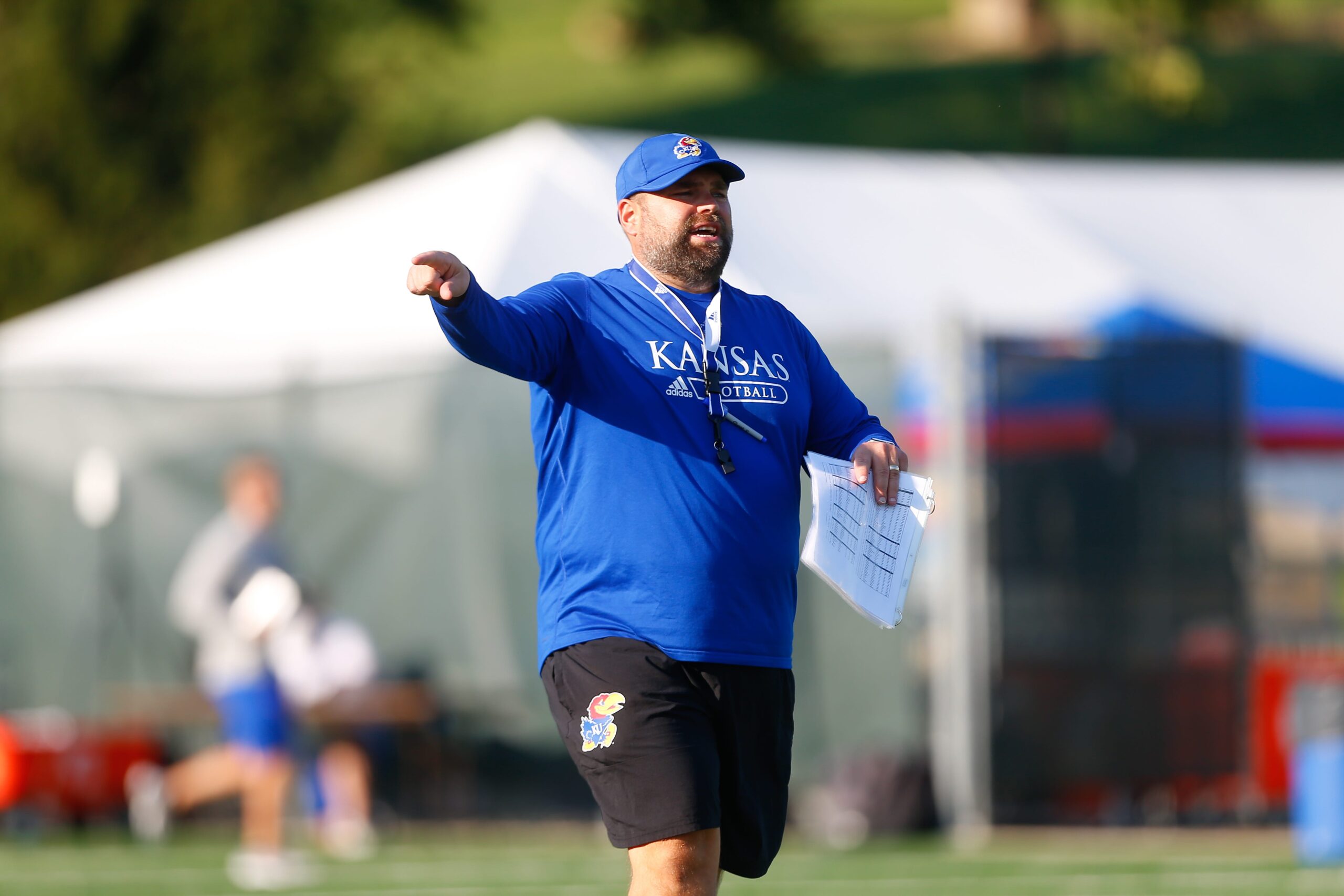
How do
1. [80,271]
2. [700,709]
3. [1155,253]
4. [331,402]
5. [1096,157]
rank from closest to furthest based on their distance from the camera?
[700,709] < [331,402] < [1155,253] < [80,271] < [1096,157]

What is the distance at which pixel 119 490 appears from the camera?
13.5 meters

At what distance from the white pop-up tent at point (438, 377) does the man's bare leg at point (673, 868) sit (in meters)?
7.24

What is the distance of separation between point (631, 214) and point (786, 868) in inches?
239

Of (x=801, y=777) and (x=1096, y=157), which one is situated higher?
(x=1096, y=157)

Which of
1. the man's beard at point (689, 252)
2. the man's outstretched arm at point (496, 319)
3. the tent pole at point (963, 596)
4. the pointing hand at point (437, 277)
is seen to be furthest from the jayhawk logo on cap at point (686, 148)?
the tent pole at point (963, 596)

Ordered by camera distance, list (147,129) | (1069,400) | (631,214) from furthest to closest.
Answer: (147,129) < (1069,400) < (631,214)

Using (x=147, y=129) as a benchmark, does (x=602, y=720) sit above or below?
below

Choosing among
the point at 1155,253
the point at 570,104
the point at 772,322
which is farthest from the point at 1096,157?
the point at 772,322

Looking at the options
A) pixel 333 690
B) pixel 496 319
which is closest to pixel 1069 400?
pixel 333 690

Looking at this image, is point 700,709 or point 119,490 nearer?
point 700,709

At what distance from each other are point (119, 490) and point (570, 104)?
39.0 meters

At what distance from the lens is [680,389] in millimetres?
4898

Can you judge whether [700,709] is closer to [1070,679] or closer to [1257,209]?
[1070,679]

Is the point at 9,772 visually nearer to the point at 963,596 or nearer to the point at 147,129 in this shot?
the point at 963,596
